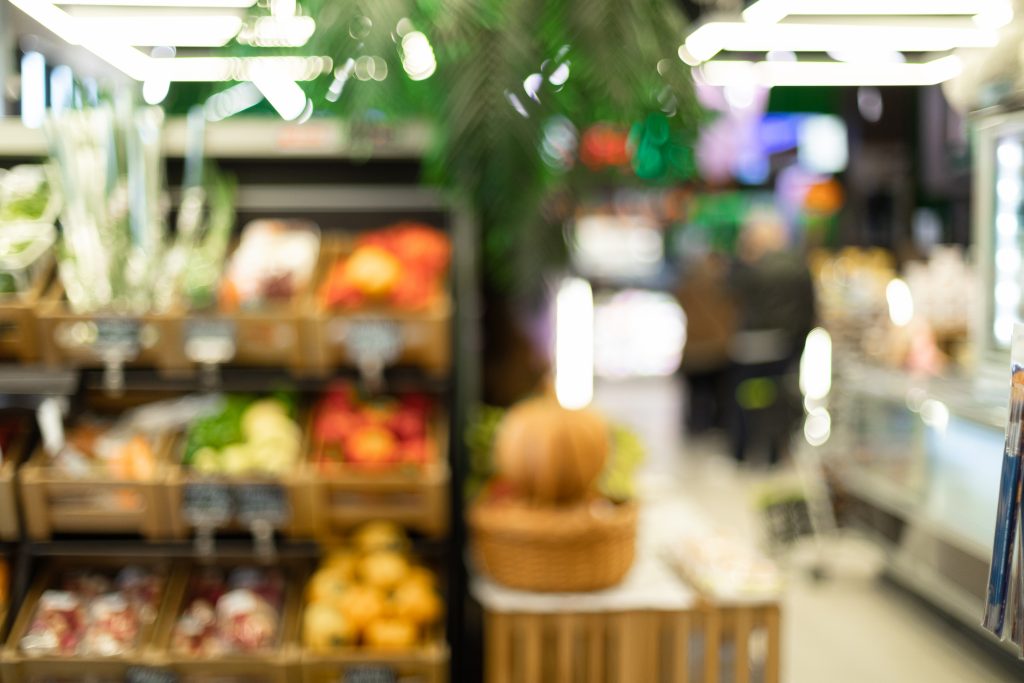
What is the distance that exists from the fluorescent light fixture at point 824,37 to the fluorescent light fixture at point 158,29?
104 centimetres

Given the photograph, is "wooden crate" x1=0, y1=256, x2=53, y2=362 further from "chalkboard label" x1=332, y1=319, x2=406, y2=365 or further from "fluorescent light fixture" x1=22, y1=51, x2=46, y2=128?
"chalkboard label" x1=332, y1=319, x2=406, y2=365

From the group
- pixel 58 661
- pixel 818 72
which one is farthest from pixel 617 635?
pixel 818 72

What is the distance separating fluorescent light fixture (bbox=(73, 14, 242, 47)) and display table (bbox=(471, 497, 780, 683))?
1.64m

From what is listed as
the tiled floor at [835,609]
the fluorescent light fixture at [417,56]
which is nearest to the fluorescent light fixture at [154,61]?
the fluorescent light fixture at [417,56]

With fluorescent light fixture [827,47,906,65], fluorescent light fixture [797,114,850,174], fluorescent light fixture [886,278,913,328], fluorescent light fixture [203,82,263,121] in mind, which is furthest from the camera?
fluorescent light fixture [797,114,850,174]

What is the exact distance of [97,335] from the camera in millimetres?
2480

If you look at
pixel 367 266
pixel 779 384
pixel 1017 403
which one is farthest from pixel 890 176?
pixel 1017 403

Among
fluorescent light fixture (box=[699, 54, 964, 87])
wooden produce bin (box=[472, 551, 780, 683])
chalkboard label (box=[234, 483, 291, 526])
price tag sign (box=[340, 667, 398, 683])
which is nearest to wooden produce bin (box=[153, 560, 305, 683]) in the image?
price tag sign (box=[340, 667, 398, 683])

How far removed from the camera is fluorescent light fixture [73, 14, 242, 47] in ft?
5.92

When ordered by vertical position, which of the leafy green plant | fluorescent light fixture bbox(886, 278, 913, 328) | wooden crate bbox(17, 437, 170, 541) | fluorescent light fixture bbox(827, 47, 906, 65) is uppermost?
fluorescent light fixture bbox(827, 47, 906, 65)

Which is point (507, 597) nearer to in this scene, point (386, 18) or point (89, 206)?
point (89, 206)

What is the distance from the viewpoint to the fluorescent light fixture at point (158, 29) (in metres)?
1.81

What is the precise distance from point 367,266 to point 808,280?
5.25 metres

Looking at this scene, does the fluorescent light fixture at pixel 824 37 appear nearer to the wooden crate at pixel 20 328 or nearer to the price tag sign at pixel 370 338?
the price tag sign at pixel 370 338
